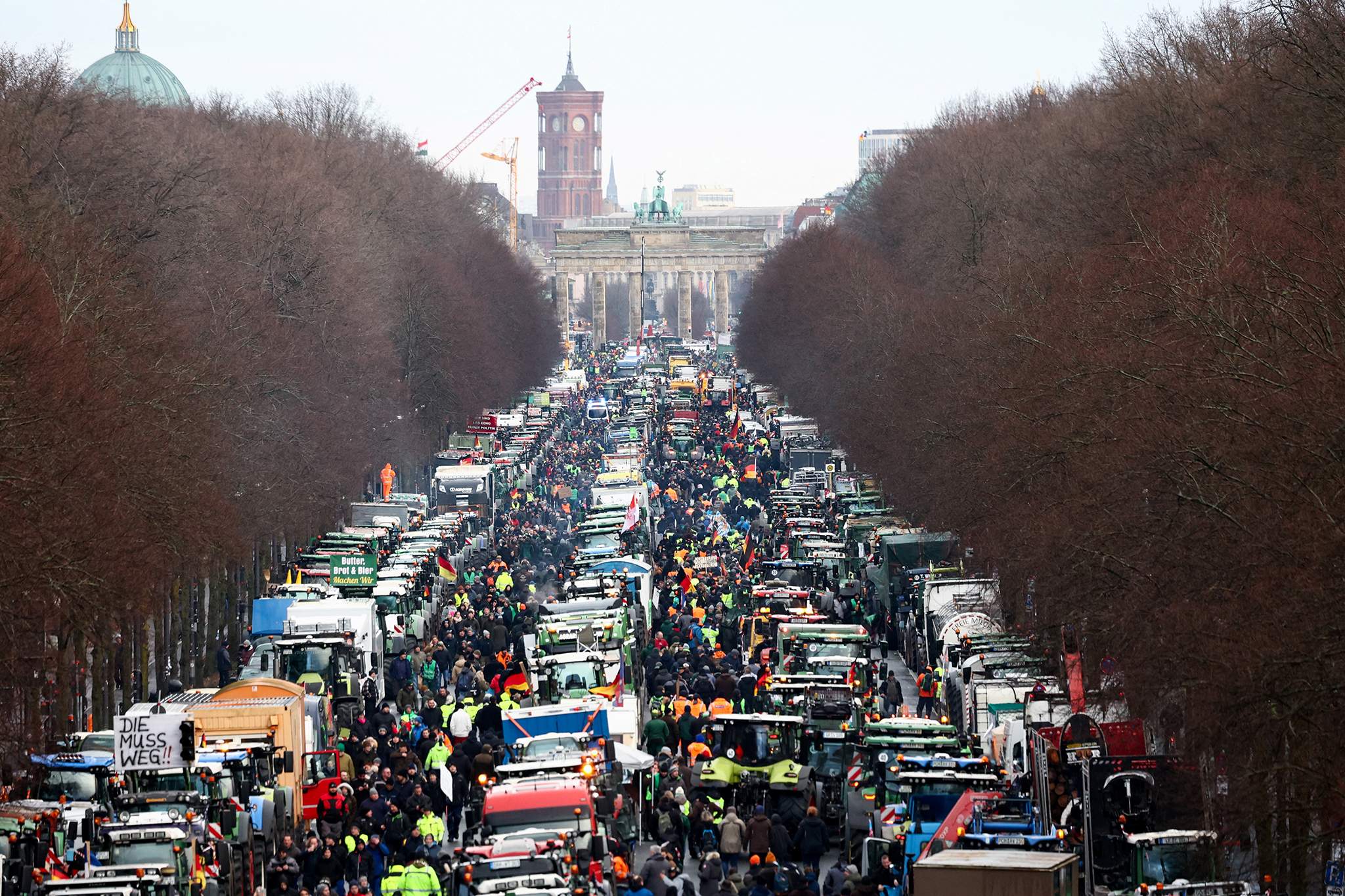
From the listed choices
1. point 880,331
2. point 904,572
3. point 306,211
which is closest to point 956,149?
point 880,331

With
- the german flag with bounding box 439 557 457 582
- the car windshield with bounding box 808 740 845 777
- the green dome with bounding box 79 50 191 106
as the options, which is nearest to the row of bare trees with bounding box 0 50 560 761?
the german flag with bounding box 439 557 457 582

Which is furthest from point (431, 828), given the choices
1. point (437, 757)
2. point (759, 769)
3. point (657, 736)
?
point (657, 736)

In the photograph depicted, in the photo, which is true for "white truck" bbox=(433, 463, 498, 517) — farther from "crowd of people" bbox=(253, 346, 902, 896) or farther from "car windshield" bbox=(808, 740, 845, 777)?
"car windshield" bbox=(808, 740, 845, 777)

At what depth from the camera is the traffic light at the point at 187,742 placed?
27.1 metres

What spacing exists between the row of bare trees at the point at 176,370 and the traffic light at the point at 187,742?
2.35 meters

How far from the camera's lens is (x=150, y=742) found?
27.7 m

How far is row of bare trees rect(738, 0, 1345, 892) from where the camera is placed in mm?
23078

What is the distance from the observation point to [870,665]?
39719 millimetres

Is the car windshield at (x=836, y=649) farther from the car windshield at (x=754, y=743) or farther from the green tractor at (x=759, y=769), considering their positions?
the car windshield at (x=754, y=743)

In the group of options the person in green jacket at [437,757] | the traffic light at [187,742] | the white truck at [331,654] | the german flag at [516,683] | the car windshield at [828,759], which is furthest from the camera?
the german flag at [516,683]

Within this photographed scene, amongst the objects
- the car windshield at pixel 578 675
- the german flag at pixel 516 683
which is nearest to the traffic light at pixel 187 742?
the car windshield at pixel 578 675

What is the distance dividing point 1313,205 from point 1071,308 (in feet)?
31.1

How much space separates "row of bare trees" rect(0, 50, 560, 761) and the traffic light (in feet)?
7.70

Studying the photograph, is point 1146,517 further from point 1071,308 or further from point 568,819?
point 1071,308
